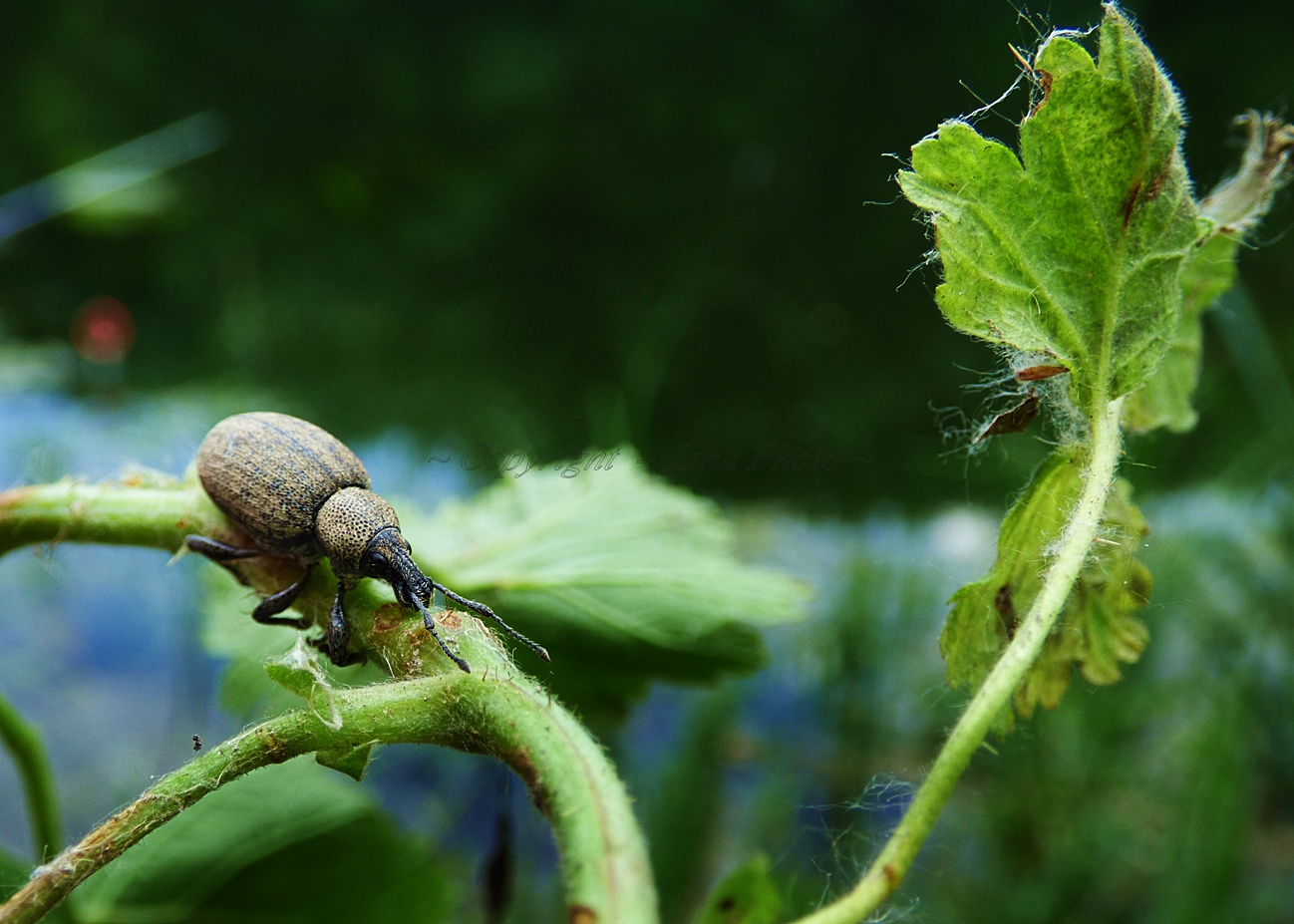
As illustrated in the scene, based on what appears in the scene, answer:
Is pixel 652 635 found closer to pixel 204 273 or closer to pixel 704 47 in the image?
pixel 704 47

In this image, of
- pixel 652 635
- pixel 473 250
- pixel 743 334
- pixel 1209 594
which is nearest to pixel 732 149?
pixel 743 334

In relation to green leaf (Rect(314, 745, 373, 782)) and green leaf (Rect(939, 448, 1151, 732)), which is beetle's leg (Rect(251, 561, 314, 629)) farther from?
green leaf (Rect(939, 448, 1151, 732))

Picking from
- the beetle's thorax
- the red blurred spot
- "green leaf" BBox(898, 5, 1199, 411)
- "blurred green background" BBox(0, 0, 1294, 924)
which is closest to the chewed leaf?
"green leaf" BBox(898, 5, 1199, 411)

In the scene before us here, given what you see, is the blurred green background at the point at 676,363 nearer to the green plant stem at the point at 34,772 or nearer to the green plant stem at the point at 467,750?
the green plant stem at the point at 34,772

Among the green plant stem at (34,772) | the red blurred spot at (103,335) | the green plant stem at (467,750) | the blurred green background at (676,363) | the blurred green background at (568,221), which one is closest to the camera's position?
the green plant stem at (467,750)

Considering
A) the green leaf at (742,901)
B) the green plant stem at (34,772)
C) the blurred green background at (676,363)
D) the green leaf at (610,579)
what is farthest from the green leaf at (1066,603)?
the blurred green background at (676,363)
